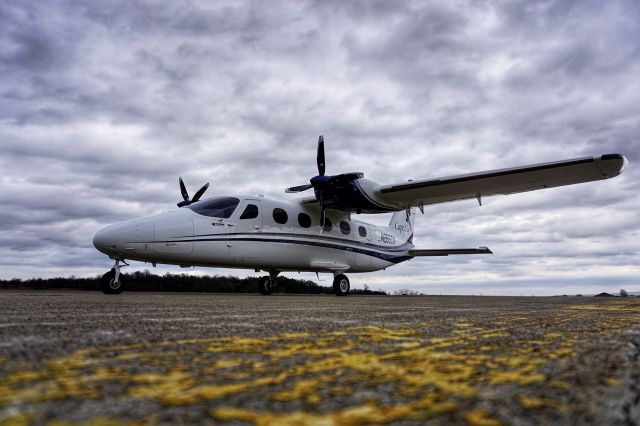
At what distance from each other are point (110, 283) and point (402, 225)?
14.6 meters

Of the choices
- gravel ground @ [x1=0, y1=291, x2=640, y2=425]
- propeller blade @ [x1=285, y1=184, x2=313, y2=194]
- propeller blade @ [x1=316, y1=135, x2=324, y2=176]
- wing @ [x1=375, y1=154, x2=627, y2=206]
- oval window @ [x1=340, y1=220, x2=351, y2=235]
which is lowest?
gravel ground @ [x1=0, y1=291, x2=640, y2=425]

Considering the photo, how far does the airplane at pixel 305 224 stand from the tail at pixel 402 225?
9.24 ft

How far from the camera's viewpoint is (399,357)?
1.32m

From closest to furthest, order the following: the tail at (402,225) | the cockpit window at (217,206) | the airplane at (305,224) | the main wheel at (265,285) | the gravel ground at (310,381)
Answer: the gravel ground at (310,381) < the airplane at (305,224) < the cockpit window at (217,206) < the main wheel at (265,285) < the tail at (402,225)

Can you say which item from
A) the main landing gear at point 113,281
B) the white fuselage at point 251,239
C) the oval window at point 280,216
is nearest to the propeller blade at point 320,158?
the white fuselage at point 251,239

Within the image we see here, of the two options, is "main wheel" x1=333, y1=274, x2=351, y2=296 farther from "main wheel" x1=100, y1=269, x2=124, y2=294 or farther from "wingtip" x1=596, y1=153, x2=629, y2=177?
"wingtip" x1=596, y1=153, x2=629, y2=177

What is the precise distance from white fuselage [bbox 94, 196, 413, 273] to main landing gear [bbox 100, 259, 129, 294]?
437 mm

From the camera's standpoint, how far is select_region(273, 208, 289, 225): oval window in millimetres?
14605

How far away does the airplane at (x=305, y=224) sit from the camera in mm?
11430

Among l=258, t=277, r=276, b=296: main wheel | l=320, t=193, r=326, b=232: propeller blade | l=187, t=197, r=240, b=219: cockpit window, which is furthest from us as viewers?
l=258, t=277, r=276, b=296: main wheel

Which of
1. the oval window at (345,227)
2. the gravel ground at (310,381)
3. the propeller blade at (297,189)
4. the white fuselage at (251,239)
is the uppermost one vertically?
the propeller blade at (297,189)

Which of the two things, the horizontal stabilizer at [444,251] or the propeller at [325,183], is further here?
the horizontal stabilizer at [444,251]

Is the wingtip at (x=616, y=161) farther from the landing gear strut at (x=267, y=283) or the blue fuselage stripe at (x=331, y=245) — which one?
the landing gear strut at (x=267, y=283)

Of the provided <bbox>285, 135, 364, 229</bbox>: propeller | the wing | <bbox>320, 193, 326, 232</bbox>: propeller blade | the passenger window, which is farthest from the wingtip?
the passenger window
